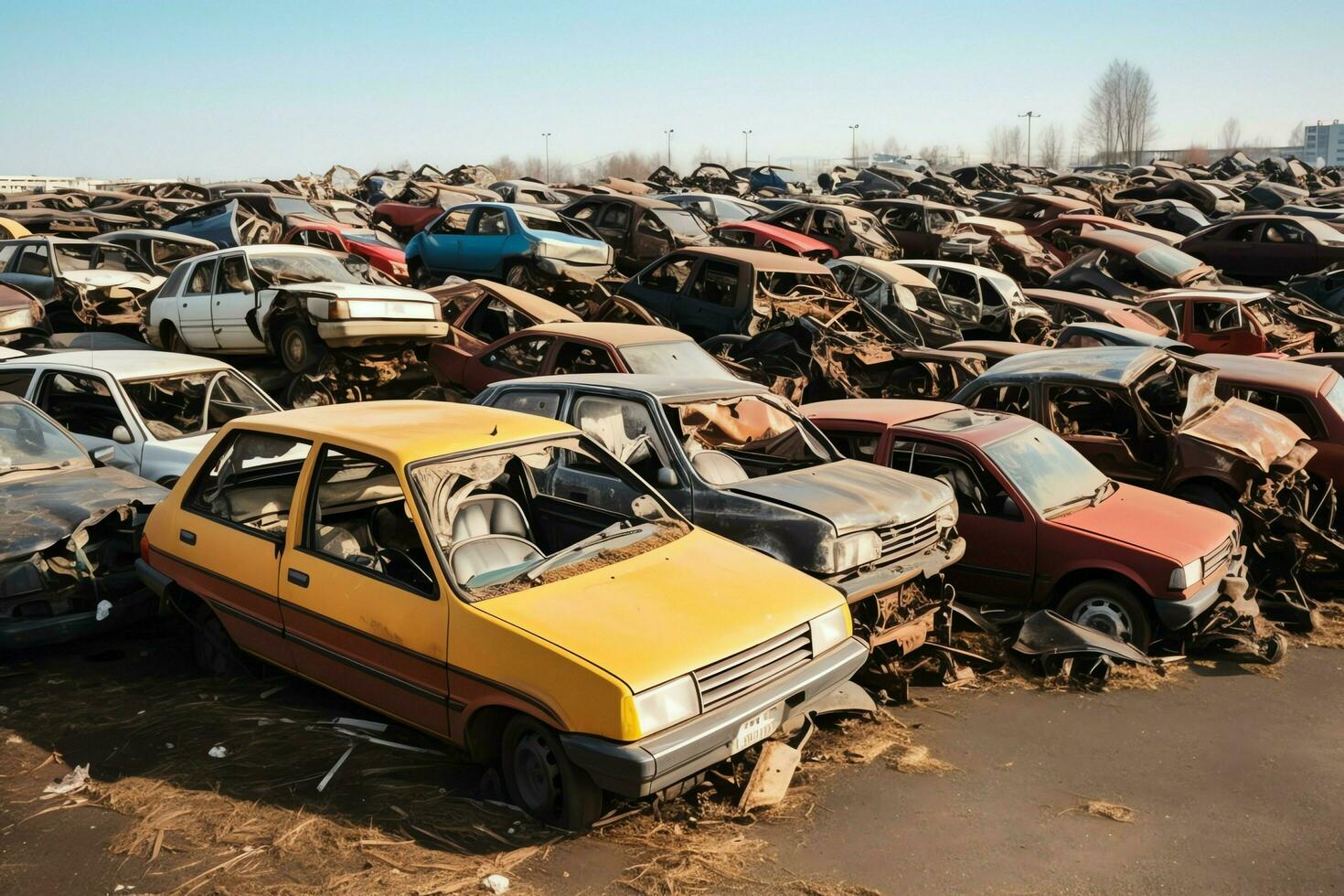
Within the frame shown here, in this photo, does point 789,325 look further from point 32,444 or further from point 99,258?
point 99,258

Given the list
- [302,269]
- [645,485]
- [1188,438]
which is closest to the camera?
[645,485]

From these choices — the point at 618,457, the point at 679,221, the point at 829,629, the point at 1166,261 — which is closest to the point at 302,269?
the point at 618,457

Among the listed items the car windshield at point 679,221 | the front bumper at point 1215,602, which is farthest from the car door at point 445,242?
the front bumper at point 1215,602

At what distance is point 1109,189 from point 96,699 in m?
31.4

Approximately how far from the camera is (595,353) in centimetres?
970

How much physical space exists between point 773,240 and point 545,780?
13.4 metres

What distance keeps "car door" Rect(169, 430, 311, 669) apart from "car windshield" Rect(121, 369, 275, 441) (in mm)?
2888

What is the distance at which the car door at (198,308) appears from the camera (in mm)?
12609

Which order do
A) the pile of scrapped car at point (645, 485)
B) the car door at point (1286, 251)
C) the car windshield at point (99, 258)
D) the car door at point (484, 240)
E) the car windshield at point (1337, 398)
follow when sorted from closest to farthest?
the pile of scrapped car at point (645, 485) < the car windshield at point (1337, 398) < the car windshield at point (99, 258) < the car door at point (484, 240) < the car door at point (1286, 251)

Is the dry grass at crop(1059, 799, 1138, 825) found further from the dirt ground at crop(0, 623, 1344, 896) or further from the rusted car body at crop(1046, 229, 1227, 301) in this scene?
the rusted car body at crop(1046, 229, 1227, 301)

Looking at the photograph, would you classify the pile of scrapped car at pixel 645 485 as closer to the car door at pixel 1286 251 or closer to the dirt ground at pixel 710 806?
the dirt ground at pixel 710 806

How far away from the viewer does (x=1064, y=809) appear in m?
5.14

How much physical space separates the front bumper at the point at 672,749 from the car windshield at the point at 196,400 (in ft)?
18.6

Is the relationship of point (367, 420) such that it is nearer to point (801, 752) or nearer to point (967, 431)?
point (801, 752)
